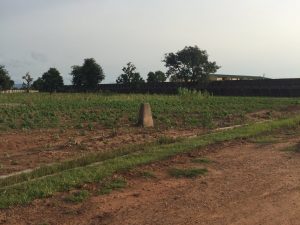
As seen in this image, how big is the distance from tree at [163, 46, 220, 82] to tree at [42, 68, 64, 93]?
1437 cm

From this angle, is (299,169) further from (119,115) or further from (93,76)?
(93,76)

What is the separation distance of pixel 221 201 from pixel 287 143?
18.3 feet

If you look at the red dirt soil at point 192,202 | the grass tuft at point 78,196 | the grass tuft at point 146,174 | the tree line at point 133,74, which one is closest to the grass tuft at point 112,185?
the red dirt soil at point 192,202

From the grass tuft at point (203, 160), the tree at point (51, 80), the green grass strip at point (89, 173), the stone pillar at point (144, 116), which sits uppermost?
the tree at point (51, 80)

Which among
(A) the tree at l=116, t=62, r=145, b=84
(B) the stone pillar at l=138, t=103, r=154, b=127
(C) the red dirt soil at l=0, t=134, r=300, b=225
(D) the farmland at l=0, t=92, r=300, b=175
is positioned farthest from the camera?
(A) the tree at l=116, t=62, r=145, b=84

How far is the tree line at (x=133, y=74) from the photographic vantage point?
186ft

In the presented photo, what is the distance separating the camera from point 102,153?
980 cm

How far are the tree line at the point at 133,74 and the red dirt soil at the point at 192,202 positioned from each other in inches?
1902

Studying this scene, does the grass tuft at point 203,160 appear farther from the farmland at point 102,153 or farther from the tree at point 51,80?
the tree at point 51,80

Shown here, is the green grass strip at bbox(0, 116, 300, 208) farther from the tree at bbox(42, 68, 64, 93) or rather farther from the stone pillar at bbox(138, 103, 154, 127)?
the tree at bbox(42, 68, 64, 93)

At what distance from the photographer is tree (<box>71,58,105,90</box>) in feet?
186

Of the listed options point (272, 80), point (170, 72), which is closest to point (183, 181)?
point (272, 80)

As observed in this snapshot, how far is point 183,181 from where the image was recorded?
726cm

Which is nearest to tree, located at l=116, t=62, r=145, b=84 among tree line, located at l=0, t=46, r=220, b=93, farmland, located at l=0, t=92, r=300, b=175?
tree line, located at l=0, t=46, r=220, b=93
